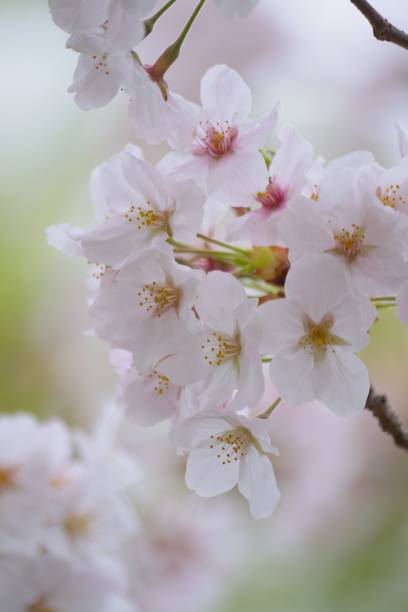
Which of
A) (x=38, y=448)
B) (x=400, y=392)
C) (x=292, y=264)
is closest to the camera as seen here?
(x=292, y=264)

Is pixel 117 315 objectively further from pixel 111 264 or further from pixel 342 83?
pixel 342 83

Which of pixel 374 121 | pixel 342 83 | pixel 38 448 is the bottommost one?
pixel 38 448

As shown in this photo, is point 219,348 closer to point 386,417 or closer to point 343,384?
point 343,384

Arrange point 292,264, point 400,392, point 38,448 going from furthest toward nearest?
point 400,392
point 38,448
point 292,264

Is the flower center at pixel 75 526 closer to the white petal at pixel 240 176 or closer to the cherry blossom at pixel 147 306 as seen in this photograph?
the cherry blossom at pixel 147 306

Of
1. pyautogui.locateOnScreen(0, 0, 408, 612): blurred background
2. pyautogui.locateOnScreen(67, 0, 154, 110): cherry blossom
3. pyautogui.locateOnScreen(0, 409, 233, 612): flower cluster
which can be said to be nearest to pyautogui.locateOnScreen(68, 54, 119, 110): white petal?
pyautogui.locateOnScreen(67, 0, 154, 110): cherry blossom

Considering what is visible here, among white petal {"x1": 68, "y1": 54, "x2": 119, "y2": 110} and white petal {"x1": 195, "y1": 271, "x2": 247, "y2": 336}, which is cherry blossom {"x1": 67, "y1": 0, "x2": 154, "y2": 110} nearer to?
white petal {"x1": 68, "y1": 54, "x2": 119, "y2": 110}

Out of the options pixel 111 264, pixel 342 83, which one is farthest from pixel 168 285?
pixel 342 83
